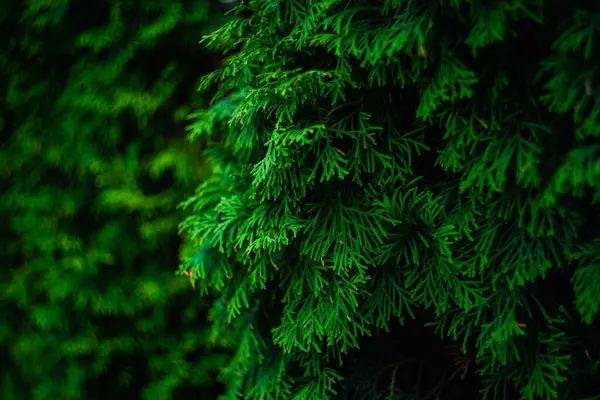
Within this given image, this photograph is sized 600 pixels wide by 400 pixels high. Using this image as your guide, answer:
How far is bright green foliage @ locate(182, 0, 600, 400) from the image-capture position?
4.43ft

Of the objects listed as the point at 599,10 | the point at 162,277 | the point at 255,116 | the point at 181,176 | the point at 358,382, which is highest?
the point at 599,10

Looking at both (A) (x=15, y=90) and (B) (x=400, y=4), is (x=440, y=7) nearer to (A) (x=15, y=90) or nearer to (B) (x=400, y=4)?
(B) (x=400, y=4)

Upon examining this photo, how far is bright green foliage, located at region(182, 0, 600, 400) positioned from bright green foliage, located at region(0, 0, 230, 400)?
842 mm

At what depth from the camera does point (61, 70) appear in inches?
118

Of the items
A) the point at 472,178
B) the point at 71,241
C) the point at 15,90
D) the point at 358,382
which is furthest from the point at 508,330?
the point at 15,90

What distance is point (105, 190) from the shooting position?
2775 mm

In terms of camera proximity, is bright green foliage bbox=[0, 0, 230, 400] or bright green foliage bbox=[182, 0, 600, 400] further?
bright green foliage bbox=[0, 0, 230, 400]

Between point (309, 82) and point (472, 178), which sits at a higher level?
point (309, 82)

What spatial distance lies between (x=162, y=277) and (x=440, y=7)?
199 cm

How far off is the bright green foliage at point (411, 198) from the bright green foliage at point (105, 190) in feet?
2.76

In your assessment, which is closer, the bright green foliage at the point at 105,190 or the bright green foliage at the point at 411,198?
the bright green foliage at the point at 411,198

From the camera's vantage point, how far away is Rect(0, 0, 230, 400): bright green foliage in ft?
8.82

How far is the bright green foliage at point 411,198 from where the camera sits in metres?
1.35

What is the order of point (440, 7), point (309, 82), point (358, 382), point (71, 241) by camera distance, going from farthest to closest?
1. point (71, 241)
2. point (358, 382)
3. point (309, 82)
4. point (440, 7)
